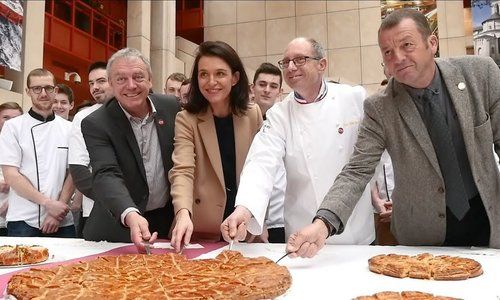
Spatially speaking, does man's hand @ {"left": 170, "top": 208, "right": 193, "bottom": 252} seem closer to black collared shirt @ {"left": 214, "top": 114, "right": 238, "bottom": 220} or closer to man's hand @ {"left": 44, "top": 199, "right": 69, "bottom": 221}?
black collared shirt @ {"left": 214, "top": 114, "right": 238, "bottom": 220}

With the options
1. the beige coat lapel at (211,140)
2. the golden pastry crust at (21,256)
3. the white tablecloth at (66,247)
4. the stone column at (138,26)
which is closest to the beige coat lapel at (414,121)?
the beige coat lapel at (211,140)

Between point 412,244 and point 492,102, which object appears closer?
point 492,102

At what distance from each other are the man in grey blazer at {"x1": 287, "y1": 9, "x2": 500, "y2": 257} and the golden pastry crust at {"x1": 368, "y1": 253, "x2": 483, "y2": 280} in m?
0.22

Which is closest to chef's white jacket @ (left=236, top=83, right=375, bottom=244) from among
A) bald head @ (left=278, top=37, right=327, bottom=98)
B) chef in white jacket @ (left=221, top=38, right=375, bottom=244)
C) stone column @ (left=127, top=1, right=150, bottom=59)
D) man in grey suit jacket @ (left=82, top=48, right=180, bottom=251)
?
chef in white jacket @ (left=221, top=38, right=375, bottom=244)

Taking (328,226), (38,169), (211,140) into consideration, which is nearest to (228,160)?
(211,140)

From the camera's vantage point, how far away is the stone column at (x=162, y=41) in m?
9.19

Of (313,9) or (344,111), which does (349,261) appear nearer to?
(344,111)

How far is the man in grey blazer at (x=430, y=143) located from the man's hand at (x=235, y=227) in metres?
0.27

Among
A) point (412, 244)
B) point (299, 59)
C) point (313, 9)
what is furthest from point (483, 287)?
point (313, 9)

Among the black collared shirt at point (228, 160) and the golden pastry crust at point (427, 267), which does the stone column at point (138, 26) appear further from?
the golden pastry crust at point (427, 267)

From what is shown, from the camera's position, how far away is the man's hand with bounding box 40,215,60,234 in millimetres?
2854

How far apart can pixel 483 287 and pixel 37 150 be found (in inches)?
112

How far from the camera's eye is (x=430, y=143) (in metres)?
1.56

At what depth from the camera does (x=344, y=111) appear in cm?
197
